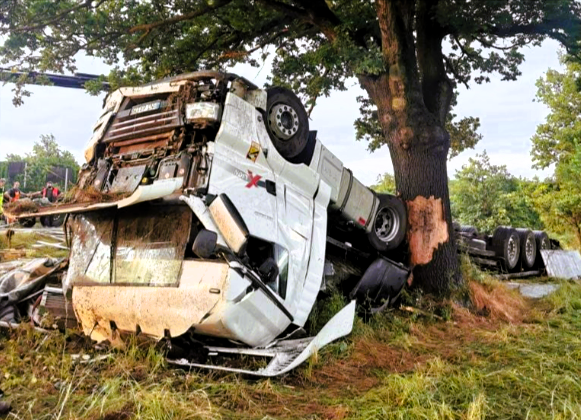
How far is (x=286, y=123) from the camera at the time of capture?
477cm

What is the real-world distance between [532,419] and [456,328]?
272 centimetres

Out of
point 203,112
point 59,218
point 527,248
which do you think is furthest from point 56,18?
point 527,248

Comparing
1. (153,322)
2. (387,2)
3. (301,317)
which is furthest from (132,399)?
(387,2)

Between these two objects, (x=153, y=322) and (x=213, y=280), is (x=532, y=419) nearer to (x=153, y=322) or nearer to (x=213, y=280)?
(x=213, y=280)

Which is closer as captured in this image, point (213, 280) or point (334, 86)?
point (213, 280)

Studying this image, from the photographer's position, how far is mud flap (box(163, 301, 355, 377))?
3598 millimetres

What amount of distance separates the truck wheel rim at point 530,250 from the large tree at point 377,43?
3.35m

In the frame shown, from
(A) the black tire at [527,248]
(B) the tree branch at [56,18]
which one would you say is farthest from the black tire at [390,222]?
(B) the tree branch at [56,18]

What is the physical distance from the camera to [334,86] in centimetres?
955

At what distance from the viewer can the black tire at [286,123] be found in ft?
15.2

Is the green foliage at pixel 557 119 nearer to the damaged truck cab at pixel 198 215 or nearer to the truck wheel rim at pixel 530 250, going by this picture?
the truck wheel rim at pixel 530 250

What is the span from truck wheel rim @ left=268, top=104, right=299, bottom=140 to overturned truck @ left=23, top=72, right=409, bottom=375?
0.04 feet

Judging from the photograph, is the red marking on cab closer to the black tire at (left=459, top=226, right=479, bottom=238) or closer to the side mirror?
the side mirror

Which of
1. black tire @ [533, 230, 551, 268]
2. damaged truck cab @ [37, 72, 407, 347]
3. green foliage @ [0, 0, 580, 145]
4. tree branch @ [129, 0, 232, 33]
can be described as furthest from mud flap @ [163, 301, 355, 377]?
black tire @ [533, 230, 551, 268]
